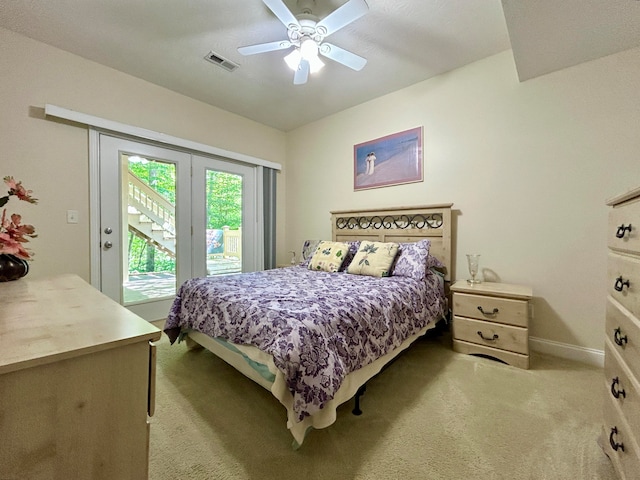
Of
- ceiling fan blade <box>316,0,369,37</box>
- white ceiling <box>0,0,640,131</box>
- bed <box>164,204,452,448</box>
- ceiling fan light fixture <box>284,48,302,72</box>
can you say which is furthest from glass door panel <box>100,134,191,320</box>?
ceiling fan blade <box>316,0,369,37</box>

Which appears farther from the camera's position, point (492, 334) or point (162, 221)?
point (162, 221)

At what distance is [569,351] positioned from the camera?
83.9 inches

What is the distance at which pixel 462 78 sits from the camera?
8.45ft

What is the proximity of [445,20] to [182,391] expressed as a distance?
124 inches

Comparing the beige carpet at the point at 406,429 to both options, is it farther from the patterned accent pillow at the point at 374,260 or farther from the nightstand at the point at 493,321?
the patterned accent pillow at the point at 374,260

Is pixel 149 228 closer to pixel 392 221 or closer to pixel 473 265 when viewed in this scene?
pixel 392 221

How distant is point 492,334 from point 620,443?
1121mm

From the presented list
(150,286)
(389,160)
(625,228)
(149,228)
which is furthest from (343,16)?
(150,286)

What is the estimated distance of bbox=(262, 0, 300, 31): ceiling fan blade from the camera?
1.59m

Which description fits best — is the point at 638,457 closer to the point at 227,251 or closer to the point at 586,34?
the point at 586,34

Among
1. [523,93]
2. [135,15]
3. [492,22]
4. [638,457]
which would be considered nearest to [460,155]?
[523,93]

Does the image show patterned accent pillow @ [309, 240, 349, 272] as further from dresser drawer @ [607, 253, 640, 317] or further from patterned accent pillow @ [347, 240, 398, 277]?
dresser drawer @ [607, 253, 640, 317]

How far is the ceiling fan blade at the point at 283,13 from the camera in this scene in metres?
1.59

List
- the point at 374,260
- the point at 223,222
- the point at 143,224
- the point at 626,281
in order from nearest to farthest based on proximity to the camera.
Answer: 1. the point at 626,281
2. the point at 374,260
3. the point at 143,224
4. the point at 223,222
